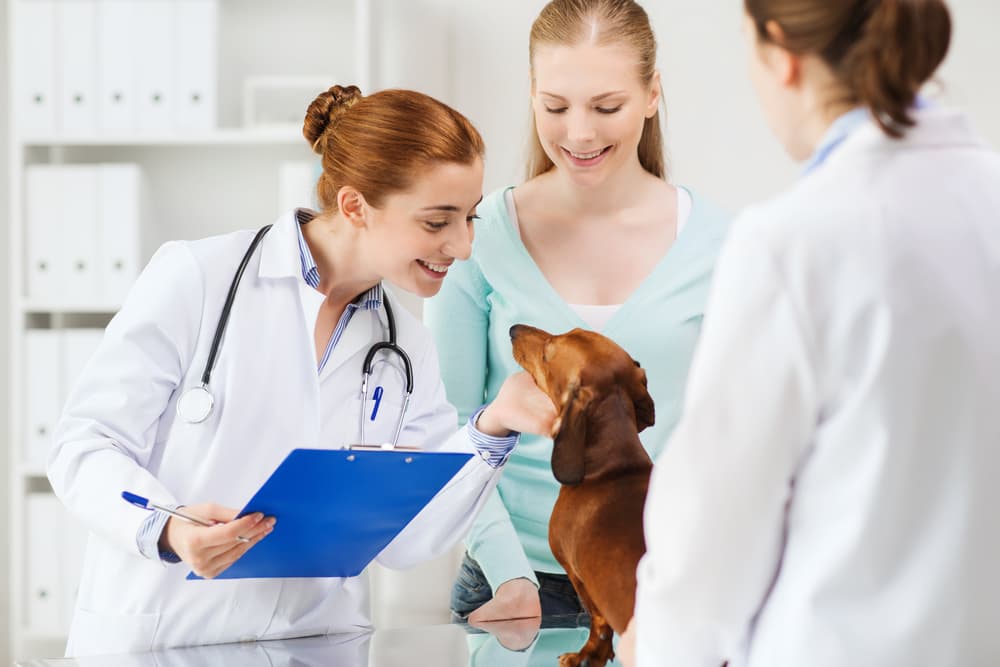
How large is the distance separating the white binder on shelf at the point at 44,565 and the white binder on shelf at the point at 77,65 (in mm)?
1081

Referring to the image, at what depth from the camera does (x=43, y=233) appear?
304 cm

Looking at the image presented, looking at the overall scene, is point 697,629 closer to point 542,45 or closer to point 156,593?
point 156,593

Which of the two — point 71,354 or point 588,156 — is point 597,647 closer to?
point 588,156

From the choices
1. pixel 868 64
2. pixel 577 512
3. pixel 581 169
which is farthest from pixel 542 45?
pixel 868 64

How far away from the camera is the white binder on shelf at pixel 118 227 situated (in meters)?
3.00

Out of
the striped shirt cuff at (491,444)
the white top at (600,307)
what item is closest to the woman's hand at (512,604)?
the striped shirt cuff at (491,444)

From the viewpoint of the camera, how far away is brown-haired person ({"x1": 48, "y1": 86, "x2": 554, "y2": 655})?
4.86ft

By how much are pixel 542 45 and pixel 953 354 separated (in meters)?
1.14

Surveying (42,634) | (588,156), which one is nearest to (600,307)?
(588,156)

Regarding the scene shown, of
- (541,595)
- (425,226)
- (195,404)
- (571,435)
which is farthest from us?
(541,595)

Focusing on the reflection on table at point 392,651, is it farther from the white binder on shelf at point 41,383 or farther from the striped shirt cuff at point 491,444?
the white binder on shelf at point 41,383

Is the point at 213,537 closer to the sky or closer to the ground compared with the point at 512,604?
closer to the sky

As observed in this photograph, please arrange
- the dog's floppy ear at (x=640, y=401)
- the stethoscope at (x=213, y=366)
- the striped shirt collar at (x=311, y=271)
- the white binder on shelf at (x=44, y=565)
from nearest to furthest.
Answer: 1. the dog's floppy ear at (x=640, y=401)
2. the stethoscope at (x=213, y=366)
3. the striped shirt collar at (x=311, y=271)
4. the white binder on shelf at (x=44, y=565)

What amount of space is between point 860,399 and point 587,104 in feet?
3.40
